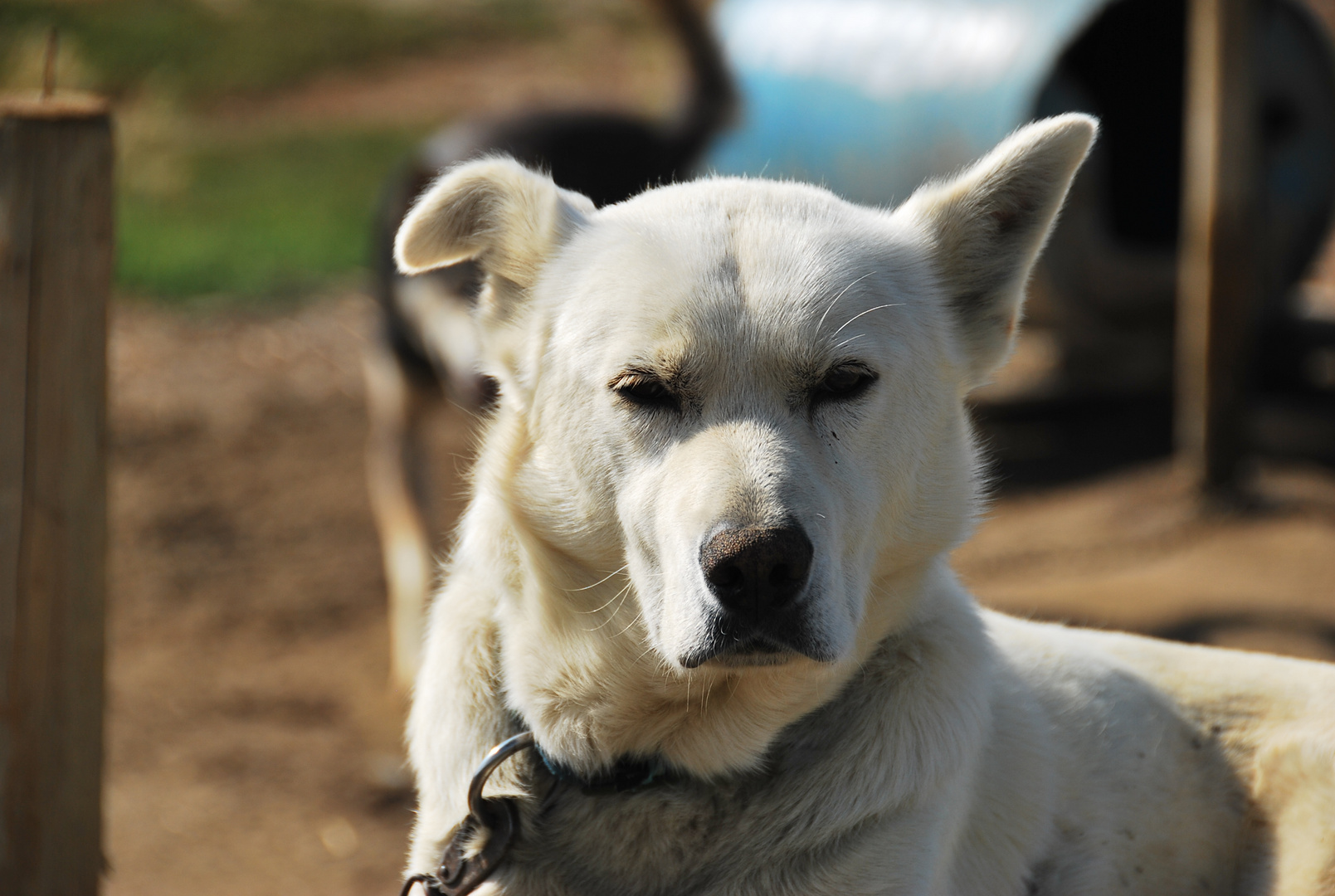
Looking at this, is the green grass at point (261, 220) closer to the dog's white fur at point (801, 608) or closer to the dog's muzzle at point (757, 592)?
the dog's white fur at point (801, 608)

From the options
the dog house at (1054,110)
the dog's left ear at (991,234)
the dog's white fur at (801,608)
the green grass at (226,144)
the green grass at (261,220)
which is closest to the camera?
the dog's white fur at (801,608)

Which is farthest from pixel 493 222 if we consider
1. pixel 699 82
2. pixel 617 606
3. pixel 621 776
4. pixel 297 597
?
pixel 699 82

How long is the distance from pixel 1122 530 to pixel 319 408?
17.8 feet

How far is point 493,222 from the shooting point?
242 centimetres

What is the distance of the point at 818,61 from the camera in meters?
7.77

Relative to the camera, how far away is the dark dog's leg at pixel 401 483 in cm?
599

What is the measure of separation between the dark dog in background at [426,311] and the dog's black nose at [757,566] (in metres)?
3.74

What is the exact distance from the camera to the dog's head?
1934 mm

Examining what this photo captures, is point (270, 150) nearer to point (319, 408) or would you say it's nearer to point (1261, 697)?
point (319, 408)

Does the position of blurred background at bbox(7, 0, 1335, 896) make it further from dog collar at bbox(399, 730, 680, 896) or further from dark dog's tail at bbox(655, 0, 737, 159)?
dog collar at bbox(399, 730, 680, 896)

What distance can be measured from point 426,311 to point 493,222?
362 cm

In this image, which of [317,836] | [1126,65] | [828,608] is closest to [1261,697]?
[828,608]

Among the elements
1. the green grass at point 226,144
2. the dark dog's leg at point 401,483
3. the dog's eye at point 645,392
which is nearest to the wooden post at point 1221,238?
the dark dog's leg at point 401,483

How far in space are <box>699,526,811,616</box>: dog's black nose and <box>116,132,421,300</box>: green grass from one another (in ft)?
31.7
